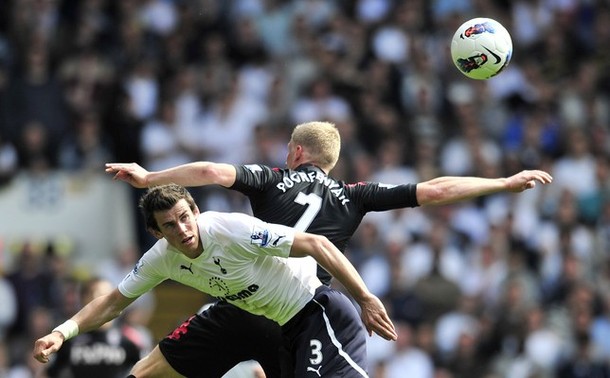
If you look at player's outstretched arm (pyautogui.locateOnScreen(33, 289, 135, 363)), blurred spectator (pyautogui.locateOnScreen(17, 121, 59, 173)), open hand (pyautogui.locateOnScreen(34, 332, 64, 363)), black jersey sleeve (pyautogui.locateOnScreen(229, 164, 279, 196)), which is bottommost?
open hand (pyautogui.locateOnScreen(34, 332, 64, 363))

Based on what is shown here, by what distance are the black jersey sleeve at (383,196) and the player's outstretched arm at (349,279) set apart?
3.42ft

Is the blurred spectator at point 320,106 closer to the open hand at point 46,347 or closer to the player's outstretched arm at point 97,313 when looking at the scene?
the player's outstretched arm at point 97,313

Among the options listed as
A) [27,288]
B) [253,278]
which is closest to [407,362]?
[27,288]

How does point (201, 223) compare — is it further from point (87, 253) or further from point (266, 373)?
point (87, 253)

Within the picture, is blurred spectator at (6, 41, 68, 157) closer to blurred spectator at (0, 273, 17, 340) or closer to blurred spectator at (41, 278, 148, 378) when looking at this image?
blurred spectator at (0, 273, 17, 340)

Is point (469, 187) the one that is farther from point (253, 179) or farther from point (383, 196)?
point (253, 179)

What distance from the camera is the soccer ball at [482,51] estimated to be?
10.5 metres

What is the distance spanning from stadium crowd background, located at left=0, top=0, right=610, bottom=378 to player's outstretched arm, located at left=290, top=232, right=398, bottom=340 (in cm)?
700

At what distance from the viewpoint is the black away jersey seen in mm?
9328

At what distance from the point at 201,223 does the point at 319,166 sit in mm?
1284

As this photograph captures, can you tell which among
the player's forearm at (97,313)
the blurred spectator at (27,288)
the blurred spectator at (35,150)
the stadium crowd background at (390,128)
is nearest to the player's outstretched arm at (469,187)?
the player's forearm at (97,313)

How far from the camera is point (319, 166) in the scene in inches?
380

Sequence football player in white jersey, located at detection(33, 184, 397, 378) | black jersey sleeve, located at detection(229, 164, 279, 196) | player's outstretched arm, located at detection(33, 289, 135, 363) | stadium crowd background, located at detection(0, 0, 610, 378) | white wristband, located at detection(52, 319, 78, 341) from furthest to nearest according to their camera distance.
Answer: stadium crowd background, located at detection(0, 0, 610, 378) → black jersey sleeve, located at detection(229, 164, 279, 196) → player's outstretched arm, located at detection(33, 289, 135, 363) → white wristband, located at detection(52, 319, 78, 341) → football player in white jersey, located at detection(33, 184, 397, 378)

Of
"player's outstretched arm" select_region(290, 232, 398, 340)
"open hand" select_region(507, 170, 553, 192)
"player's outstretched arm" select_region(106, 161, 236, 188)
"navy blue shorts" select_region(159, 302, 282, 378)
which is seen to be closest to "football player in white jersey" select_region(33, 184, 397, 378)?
"player's outstretched arm" select_region(290, 232, 398, 340)
